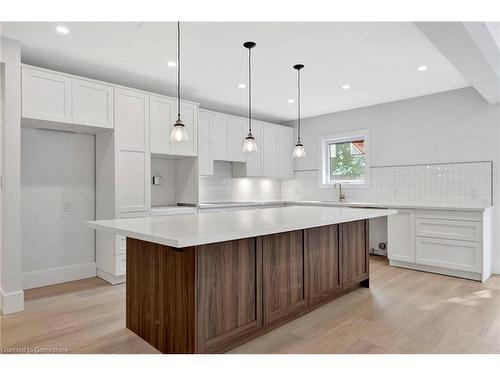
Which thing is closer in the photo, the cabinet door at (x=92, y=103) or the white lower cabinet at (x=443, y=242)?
the cabinet door at (x=92, y=103)

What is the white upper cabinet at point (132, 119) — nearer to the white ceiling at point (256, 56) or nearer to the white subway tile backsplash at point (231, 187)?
the white ceiling at point (256, 56)

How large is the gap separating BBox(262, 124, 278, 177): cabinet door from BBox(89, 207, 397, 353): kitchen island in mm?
2973

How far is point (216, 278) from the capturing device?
6.66 ft

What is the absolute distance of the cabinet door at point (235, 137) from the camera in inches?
202

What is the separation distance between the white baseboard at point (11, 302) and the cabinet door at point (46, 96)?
1.67 meters

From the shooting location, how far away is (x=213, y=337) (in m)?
2.02

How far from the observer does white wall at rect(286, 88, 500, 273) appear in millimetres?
4102

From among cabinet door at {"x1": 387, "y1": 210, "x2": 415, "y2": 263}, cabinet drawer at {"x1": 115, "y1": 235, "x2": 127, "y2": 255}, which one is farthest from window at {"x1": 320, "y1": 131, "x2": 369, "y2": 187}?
cabinet drawer at {"x1": 115, "y1": 235, "x2": 127, "y2": 255}

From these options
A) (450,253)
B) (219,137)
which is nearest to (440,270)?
(450,253)

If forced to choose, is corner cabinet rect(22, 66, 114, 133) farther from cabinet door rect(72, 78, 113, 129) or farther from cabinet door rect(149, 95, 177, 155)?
cabinet door rect(149, 95, 177, 155)

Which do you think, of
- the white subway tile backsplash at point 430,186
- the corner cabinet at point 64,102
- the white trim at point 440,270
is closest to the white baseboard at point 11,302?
the corner cabinet at point 64,102

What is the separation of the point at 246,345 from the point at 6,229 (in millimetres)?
2399

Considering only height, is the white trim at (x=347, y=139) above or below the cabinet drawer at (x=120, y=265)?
above

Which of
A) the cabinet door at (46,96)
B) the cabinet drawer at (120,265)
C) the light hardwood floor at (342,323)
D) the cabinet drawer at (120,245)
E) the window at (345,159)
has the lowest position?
the light hardwood floor at (342,323)
